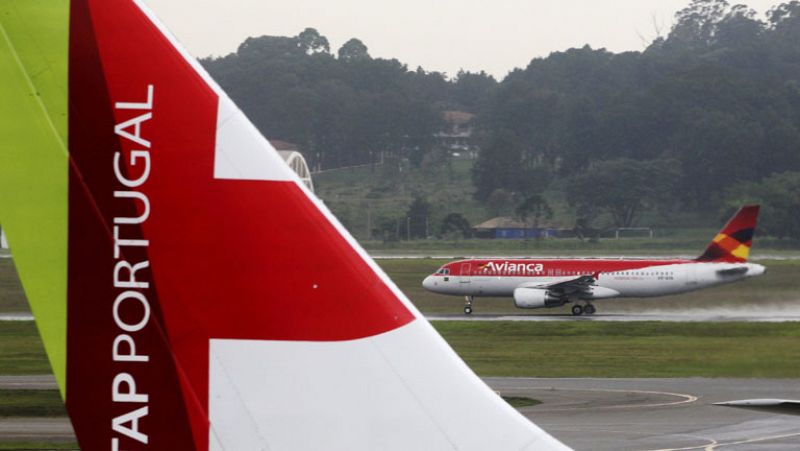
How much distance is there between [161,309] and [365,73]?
504ft

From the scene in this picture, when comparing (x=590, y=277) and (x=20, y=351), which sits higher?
(x=590, y=277)

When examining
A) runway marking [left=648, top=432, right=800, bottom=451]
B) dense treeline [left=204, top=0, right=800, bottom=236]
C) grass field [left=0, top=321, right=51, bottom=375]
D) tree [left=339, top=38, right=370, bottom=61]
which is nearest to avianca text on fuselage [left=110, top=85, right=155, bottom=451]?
runway marking [left=648, top=432, right=800, bottom=451]

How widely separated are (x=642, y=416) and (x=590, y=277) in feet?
94.7

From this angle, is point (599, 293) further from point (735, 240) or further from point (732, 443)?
point (732, 443)

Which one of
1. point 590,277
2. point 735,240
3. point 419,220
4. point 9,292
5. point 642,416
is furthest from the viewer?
point 419,220

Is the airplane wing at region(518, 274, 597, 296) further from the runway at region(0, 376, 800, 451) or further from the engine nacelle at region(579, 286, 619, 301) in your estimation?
the runway at region(0, 376, 800, 451)

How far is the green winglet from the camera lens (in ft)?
15.8

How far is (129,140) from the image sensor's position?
4.88 meters

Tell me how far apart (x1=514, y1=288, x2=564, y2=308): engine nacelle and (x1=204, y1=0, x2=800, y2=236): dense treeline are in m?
35.4

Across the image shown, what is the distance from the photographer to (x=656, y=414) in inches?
993

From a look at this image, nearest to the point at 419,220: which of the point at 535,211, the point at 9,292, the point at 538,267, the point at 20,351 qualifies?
the point at 535,211

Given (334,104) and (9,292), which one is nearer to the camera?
(9,292)

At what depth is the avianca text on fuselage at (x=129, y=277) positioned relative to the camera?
4871 millimetres

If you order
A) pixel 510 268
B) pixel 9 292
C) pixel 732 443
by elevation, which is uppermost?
pixel 510 268
